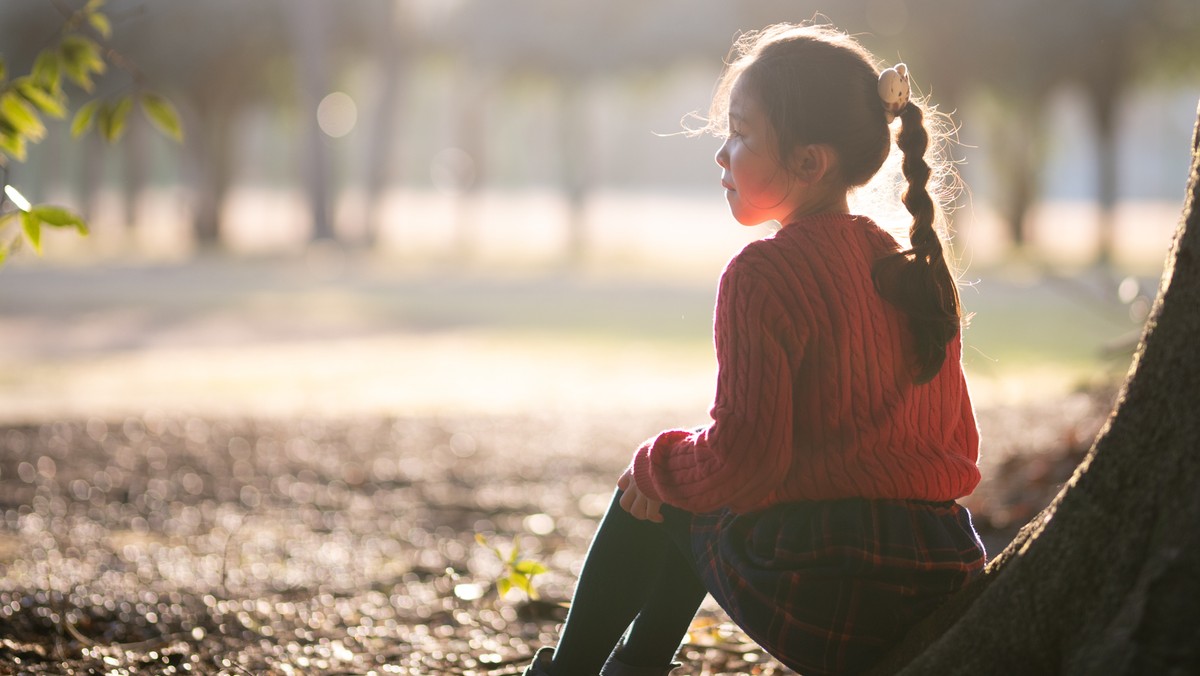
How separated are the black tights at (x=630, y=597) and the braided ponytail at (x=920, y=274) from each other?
1.81ft

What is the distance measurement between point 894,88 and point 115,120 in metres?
1.90

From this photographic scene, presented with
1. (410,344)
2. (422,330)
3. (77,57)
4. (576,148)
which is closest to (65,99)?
(77,57)

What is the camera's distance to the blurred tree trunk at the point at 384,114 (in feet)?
92.3

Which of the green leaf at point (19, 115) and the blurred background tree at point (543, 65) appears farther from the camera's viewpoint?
the blurred background tree at point (543, 65)

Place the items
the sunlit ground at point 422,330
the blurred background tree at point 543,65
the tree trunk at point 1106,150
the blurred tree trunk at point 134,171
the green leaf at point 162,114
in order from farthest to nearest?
1. the blurred tree trunk at point 134,171
2. the tree trunk at point 1106,150
3. the blurred background tree at point 543,65
4. the sunlit ground at point 422,330
5. the green leaf at point 162,114

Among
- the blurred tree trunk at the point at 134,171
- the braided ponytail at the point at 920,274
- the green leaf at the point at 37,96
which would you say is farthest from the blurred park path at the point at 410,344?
the blurred tree trunk at the point at 134,171

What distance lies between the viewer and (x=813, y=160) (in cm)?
226

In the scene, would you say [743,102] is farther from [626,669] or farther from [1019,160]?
[1019,160]

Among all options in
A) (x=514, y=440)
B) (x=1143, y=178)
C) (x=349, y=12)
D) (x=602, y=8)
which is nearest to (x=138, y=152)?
(x=349, y=12)

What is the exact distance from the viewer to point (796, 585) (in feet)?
7.09

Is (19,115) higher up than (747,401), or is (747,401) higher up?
(19,115)

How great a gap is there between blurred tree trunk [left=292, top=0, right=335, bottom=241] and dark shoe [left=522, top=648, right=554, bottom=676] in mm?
25400

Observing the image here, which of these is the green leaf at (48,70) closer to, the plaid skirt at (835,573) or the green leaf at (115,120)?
the green leaf at (115,120)

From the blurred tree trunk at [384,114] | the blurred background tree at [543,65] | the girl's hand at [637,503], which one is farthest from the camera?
the blurred tree trunk at [384,114]
